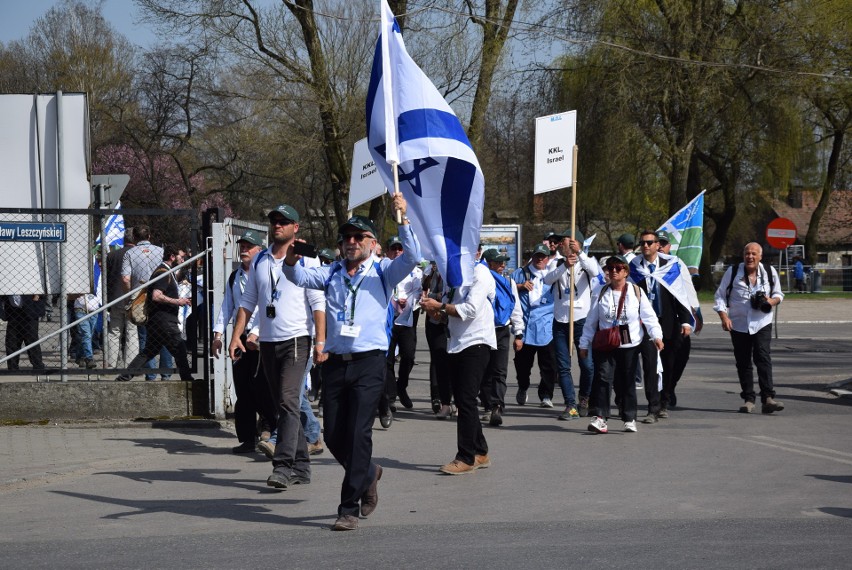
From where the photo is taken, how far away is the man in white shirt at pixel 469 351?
8703mm

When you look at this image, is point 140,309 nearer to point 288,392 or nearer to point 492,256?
point 492,256

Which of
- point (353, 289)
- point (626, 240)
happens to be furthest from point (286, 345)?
point (626, 240)

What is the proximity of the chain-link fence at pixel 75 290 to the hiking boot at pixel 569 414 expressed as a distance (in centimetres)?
370

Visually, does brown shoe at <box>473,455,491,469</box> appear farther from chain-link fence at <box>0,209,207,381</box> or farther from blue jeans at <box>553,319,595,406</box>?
chain-link fence at <box>0,209,207,381</box>

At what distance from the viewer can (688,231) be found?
16.2 m

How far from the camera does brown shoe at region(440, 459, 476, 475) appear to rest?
28.2ft

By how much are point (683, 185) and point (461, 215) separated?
29.2 m

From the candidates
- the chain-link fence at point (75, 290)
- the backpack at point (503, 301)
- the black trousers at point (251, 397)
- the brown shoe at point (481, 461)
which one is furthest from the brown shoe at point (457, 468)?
the chain-link fence at point (75, 290)

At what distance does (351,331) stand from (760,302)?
21.5 feet

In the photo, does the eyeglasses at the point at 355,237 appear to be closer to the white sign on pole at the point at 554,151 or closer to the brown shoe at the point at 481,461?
the brown shoe at the point at 481,461

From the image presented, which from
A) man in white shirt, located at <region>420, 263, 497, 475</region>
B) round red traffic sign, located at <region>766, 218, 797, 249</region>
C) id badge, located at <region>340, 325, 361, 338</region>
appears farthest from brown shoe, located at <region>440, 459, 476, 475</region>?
round red traffic sign, located at <region>766, 218, 797, 249</region>

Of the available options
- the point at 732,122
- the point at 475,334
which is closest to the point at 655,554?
the point at 475,334

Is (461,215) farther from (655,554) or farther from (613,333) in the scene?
(613,333)

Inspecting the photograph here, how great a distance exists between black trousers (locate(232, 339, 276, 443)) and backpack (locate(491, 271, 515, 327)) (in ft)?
9.49
